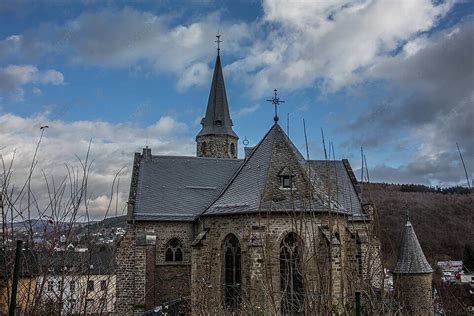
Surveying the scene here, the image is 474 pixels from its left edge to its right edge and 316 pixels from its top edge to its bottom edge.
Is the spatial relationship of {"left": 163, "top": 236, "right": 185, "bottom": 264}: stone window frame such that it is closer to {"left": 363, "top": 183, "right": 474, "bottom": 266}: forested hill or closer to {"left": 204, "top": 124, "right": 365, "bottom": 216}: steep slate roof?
{"left": 204, "top": 124, "right": 365, "bottom": 216}: steep slate roof

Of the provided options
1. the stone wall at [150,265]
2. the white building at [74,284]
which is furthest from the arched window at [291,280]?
the stone wall at [150,265]

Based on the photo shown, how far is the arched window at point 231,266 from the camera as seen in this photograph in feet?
56.8

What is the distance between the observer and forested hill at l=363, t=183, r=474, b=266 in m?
6.39

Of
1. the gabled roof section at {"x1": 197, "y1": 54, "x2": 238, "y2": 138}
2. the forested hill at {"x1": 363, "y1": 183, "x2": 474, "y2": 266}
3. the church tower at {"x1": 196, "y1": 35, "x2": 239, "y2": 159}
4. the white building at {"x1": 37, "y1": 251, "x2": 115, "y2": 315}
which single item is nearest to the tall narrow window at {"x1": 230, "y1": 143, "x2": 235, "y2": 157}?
the church tower at {"x1": 196, "y1": 35, "x2": 239, "y2": 159}

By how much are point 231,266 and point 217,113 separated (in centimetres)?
2293

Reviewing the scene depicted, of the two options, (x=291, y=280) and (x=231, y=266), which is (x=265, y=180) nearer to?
(x=231, y=266)

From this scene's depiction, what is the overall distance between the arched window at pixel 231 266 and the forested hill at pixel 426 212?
5.48 meters

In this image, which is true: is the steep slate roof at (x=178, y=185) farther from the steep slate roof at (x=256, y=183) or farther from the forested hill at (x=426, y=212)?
the forested hill at (x=426, y=212)

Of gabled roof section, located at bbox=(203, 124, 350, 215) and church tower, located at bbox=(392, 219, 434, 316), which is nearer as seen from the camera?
gabled roof section, located at bbox=(203, 124, 350, 215)

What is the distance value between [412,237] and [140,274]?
1310cm

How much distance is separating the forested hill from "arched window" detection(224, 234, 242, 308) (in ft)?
18.0

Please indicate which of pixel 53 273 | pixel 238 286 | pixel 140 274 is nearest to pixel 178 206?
pixel 140 274

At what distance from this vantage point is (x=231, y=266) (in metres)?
17.5

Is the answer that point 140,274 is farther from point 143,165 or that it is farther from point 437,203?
point 437,203
